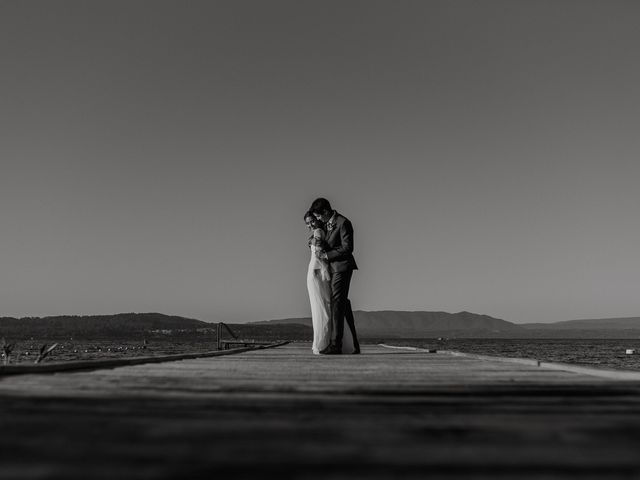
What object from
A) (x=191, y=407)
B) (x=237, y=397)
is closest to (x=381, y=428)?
(x=191, y=407)

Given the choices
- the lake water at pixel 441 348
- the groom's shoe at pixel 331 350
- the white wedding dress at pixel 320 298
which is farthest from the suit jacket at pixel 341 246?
the lake water at pixel 441 348

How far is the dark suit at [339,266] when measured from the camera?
10141 millimetres

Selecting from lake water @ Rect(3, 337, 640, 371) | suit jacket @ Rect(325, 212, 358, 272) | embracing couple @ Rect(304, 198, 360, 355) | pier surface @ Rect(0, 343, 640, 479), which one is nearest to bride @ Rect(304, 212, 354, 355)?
embracing couple @ Rect(304, 198, 360, 355)

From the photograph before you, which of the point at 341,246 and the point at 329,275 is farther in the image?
the point at 329,275

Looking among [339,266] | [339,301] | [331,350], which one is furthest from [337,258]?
[331,350]

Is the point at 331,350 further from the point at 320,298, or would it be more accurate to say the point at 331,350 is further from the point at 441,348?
the point at 441,348

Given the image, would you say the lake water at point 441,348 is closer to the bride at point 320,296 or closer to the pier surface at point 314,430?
the bride at point 320,296

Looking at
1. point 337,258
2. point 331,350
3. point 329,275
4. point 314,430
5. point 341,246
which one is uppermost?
point 341,246

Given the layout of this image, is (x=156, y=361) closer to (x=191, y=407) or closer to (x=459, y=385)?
(x=459, y=385)

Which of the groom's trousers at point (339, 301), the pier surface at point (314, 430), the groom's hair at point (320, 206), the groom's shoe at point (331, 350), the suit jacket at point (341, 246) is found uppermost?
the groom's hair at point (320, 206)

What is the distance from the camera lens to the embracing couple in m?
10.2

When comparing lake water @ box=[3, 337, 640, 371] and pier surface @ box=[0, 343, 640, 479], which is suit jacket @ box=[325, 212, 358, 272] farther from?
lake water @ box=[3, 337, 640, 371]

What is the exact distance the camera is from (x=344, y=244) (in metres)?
10.1

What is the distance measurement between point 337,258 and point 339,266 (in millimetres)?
136
